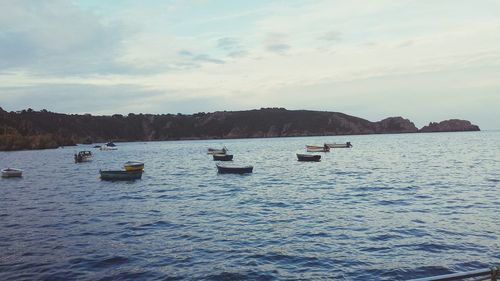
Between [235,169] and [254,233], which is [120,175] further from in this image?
[254,233]

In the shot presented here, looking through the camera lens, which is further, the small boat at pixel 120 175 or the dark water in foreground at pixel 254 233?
the small boat at pixel 120 175

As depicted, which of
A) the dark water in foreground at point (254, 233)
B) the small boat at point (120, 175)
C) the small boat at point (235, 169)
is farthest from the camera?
the small boat at point (235, 169)

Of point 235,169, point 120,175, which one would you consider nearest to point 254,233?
point 120,175

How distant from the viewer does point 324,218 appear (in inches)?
1061

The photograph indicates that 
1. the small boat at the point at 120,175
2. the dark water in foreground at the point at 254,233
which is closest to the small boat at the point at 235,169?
the small boat at the point at 120,175

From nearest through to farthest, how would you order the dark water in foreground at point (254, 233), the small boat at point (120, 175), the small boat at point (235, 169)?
the dark water in foreground at point (254, 233)
the small boat at point (120, 175)
the small boat at point (235, 169)

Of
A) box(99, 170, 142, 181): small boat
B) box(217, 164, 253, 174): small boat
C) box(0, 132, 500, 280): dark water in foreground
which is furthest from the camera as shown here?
box(217, 164, 253, 174): small boat

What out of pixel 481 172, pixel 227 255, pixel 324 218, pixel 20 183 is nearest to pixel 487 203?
pixel 324 218

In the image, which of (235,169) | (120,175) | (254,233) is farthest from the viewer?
(235,169)

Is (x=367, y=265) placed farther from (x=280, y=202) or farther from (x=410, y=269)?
(x=280, y=202)

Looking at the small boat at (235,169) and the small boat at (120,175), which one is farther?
the small boat at (235,169)

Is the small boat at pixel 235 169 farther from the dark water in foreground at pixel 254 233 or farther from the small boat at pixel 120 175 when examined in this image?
the dark water in foreground at pixel 254 233

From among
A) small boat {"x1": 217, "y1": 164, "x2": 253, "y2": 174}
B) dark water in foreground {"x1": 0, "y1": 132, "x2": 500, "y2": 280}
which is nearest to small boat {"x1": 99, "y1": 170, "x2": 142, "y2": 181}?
small boat {"x1": 217, "y1": 164, "x2": 253, "y2": 174}

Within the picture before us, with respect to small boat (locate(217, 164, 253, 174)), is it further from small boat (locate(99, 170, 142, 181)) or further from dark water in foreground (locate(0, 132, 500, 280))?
dark water in foreground (locate(0, 132, 500, 280))
